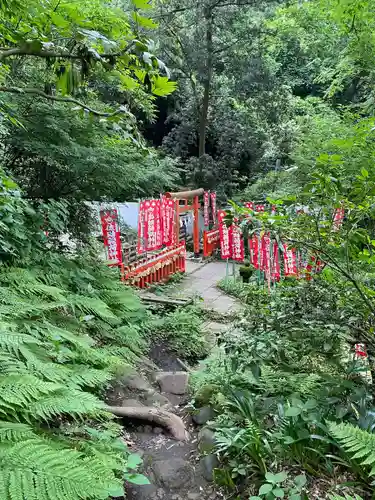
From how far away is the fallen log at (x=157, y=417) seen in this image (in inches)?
122

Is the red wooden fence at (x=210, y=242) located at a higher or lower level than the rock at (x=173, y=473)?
higher

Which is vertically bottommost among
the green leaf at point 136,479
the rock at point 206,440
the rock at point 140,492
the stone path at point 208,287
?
the stone path at point 208,287

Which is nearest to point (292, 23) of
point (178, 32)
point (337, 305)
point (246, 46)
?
point (246, 46)

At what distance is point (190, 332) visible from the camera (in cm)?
607

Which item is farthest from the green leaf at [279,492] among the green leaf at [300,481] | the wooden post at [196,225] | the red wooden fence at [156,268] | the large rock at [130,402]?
the wooden post at [196,225]

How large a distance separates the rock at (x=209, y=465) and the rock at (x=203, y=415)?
1.81ft

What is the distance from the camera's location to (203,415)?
135 inches

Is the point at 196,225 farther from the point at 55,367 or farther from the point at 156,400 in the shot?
the point at 55,367

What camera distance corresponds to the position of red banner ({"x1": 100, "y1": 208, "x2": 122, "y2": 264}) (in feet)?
20.6

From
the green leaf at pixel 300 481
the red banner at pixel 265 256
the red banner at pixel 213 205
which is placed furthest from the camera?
the red banner at pixel 213 205

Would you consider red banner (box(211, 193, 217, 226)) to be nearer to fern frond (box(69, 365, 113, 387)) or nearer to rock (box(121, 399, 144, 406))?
rock (box(121, 399, 144, 406))

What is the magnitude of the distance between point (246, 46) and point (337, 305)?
14.2m

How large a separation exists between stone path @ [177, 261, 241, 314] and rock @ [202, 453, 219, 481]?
4679mm

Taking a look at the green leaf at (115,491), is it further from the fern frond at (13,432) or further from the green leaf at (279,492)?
the green leaf at (279,492)
